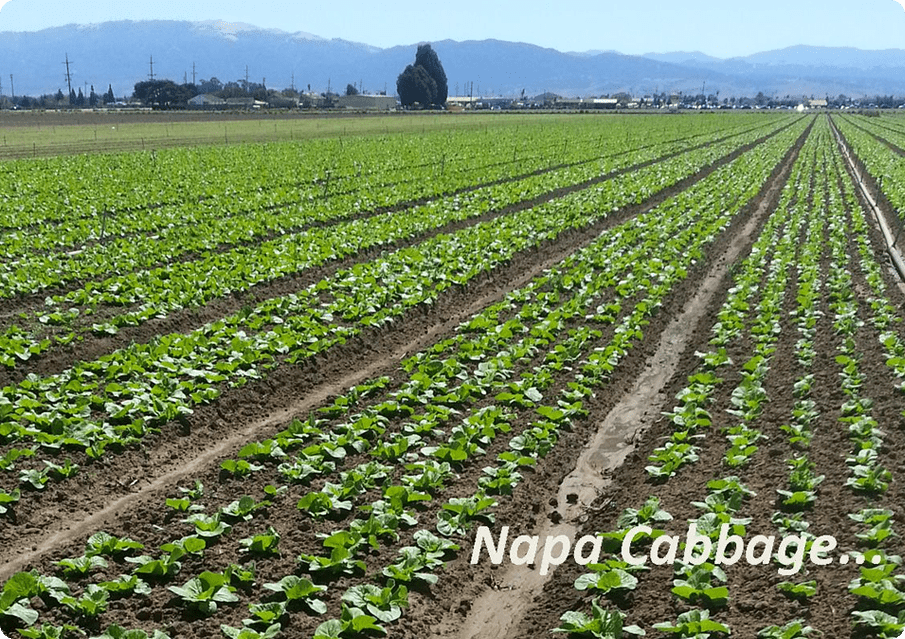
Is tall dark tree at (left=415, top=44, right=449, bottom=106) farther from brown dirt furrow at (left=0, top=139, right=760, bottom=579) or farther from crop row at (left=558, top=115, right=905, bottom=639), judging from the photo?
brown dirt furrow at (left=0, top=139, right=760, bottom=579)

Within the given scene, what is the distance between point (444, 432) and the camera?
8.50 meters

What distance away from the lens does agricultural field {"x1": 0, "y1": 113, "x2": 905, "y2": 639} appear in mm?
5809

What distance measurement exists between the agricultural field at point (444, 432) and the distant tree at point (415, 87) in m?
136

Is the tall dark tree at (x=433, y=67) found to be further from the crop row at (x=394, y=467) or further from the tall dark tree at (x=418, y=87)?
the crop row at (x=394, y=467)

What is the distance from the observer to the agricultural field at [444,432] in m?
5.81

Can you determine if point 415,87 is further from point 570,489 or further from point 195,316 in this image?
point 570,489

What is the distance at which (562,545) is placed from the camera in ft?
22.8

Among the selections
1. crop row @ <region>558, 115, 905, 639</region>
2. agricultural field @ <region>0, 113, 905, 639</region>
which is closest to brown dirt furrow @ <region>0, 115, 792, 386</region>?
agricultural field @ <region>0, 113, 905, 639</region>

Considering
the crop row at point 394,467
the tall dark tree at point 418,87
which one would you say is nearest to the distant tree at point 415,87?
the tall dark tree at point 418,87

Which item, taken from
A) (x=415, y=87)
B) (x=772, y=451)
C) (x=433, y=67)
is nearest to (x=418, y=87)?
(x=415, y=87)

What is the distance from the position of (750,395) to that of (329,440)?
5028mm

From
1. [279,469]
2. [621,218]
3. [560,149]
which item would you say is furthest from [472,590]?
[560,149]

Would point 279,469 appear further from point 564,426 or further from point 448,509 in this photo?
point 564,426

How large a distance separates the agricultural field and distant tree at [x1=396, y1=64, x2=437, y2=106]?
136 meters
